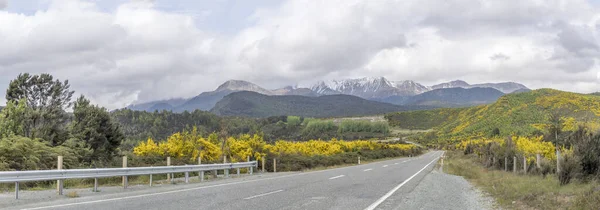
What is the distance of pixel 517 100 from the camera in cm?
11825

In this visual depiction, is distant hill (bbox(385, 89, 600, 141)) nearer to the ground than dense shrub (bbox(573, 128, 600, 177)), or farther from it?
farther from it

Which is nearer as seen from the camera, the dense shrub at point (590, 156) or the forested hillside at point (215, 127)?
the dense shrub at point (590, 156)

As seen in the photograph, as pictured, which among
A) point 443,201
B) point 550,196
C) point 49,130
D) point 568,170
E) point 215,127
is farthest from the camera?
point 215,127

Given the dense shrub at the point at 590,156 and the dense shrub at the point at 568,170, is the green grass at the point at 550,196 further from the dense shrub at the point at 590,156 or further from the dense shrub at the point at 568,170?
the dense shrub at the point at 590,156

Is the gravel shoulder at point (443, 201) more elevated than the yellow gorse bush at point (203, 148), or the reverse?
the yellow gorse bush at point (203, 148)

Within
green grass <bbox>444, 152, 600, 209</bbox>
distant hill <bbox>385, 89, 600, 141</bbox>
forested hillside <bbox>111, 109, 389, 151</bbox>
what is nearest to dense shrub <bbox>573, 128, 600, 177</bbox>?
green grass <bbox>444, 152, 600, 209</bbox>

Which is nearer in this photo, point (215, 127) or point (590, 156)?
point (590, 156)

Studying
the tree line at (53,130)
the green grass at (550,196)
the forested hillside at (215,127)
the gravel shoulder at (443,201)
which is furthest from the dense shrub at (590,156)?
the forested hillside at (215,127)

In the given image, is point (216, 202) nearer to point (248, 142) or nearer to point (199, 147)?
point (199, 147)

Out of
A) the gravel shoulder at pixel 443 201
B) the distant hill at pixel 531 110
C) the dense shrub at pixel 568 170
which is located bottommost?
the gravel shoulder at pixel 443 201

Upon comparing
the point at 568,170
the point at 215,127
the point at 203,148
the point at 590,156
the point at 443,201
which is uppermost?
the point at 215,127

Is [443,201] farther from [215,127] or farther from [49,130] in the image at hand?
[215,127]

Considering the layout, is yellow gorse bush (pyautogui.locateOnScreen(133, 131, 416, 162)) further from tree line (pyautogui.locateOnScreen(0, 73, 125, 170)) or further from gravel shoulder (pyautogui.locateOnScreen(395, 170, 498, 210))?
gravel shoulder (pyautogui.locateOnScreen(395, 170, 498, 210))

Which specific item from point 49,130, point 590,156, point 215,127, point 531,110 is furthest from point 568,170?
point 215,127
